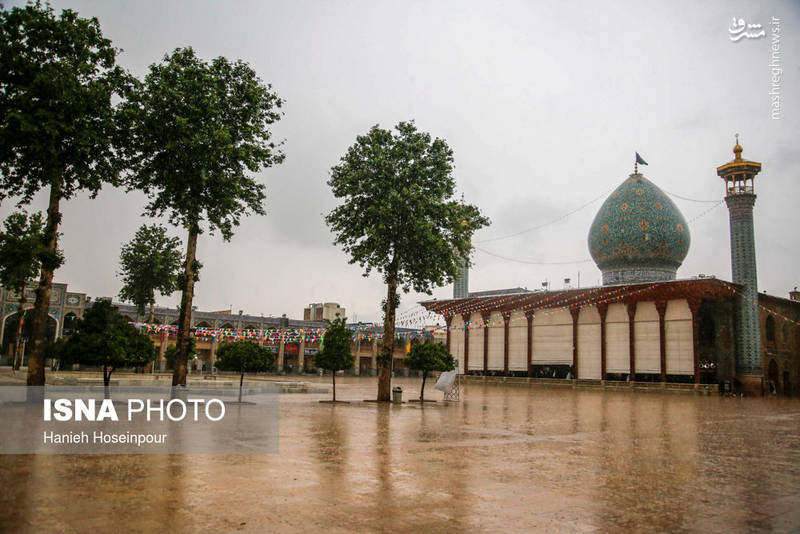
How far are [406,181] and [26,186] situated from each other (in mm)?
13435

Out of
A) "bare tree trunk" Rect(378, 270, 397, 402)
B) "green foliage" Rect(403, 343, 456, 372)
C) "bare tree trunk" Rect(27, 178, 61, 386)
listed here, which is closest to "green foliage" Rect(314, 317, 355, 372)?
"bare tree trunk" Rect(378, 270, 397, 402)

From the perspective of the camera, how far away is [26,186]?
18.5 meters

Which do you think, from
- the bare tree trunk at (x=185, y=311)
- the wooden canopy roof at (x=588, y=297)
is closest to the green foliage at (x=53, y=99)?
the bare tree trunk at (x=185, y=311)

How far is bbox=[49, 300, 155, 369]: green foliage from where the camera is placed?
1891cm

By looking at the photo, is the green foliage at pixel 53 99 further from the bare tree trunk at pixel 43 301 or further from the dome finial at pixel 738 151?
the dome finial at pixel 738 151

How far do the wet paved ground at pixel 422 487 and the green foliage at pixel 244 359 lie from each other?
377 inches

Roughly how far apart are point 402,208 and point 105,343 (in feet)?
39.2

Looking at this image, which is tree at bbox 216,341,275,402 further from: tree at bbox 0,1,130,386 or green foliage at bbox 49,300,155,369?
tree at bbox 0,1,130,386

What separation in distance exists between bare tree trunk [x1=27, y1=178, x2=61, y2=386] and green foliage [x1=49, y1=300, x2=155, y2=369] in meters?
1.00

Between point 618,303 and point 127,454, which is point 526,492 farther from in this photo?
point 618,303

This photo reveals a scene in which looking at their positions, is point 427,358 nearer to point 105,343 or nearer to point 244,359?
point 244,359

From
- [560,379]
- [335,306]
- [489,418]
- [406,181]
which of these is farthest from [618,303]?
[335,306]

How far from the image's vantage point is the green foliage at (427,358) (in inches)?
1085

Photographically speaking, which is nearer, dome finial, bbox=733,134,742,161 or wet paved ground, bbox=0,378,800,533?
wet paved ground, bbox=0,378,800,533
